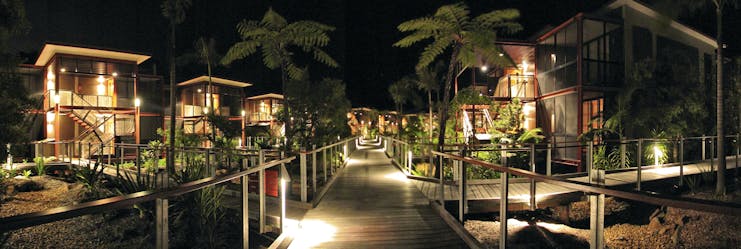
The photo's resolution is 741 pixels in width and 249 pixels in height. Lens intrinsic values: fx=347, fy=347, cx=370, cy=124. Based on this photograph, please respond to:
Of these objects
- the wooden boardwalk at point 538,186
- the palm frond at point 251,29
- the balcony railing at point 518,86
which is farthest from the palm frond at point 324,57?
the balcony railing at point 518,86

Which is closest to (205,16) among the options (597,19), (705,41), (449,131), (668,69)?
(449,131)

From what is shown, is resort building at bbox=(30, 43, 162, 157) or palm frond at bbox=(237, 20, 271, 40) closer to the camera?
palm frond at bbox=(237, 20, 271, 40)

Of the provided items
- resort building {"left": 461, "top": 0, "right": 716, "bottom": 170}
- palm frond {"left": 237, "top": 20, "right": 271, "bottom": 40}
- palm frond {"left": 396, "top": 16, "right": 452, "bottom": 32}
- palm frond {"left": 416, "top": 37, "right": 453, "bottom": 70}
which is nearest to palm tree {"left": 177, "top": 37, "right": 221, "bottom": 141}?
palm frond {"left": 237, "top": 20, "right": 271, "bottom": 40}

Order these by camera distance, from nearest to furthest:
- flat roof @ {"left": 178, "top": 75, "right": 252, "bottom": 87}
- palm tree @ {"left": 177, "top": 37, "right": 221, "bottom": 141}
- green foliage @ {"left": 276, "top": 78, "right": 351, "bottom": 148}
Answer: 1. green foliage @ {"left": 276, "top": 78, "right": 351, "bottom": 148}
2. palm tree @ {"left": 177, "top": 37, "right": 221, "bottom": 141}
3. flat roof @ {"left": 178, "top": 75, "right": 252, "bottom": 87}

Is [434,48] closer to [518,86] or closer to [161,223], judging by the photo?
[161,223]

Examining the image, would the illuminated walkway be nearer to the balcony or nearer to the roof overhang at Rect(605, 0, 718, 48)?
the balcony

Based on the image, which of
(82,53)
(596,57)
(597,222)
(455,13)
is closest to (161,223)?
(597,222)

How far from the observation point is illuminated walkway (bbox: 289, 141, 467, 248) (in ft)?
16.7

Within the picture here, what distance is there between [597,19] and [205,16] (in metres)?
28.4

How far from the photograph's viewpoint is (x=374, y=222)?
6.12 meters

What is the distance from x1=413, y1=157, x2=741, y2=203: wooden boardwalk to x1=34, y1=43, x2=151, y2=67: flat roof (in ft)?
64.6

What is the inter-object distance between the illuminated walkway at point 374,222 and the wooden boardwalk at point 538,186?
0.69 metres

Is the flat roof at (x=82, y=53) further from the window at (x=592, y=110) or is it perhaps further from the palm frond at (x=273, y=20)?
the window at (x=592, y=110)

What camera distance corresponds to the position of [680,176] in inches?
382
